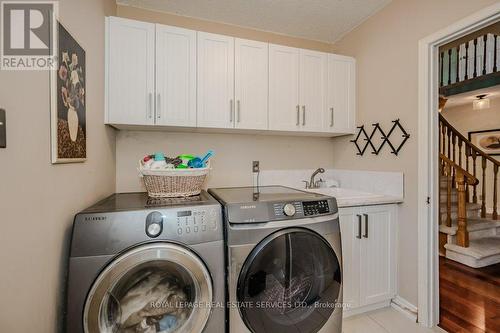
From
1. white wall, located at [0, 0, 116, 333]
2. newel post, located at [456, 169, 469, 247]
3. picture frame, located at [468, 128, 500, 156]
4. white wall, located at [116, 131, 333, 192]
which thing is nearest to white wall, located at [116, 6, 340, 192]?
white wall, located at [116, 131, 333, 192]

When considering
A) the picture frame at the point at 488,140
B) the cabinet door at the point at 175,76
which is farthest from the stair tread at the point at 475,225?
the cabinet door at the point at 175,76

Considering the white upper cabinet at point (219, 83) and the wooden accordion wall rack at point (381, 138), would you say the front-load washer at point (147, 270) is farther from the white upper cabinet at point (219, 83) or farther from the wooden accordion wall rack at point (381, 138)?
the wooden accordion wall rack at point (381, 138)

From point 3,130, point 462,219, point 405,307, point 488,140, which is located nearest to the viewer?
point 3,130

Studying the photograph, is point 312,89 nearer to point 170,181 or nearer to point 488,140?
point 170,181

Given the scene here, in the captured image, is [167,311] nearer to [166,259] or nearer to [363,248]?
[166,259]

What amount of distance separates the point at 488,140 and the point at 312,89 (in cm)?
475

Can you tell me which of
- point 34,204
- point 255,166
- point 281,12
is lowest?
point 34,204

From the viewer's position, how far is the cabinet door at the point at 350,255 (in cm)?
176

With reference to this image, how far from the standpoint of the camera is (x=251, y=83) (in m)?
1.96

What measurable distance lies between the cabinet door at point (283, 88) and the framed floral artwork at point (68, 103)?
4.30 feet

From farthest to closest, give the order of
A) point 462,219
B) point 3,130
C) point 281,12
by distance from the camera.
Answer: point 462,219
point 281,12
point 3,130

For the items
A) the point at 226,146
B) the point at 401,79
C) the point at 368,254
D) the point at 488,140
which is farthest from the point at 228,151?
the point at 488,140

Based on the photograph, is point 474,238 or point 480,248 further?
point 474,238

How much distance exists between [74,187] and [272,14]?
2.01 m
